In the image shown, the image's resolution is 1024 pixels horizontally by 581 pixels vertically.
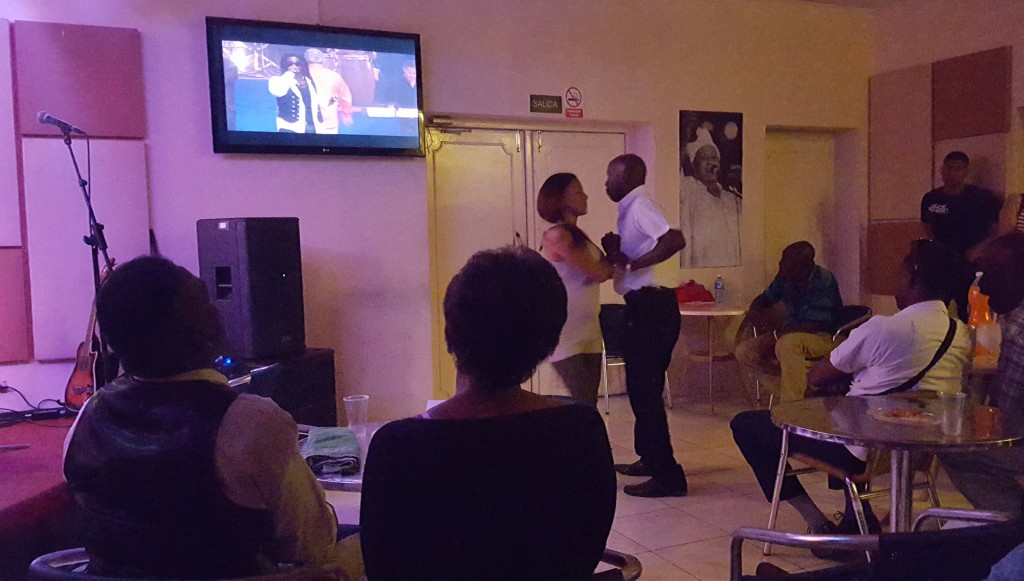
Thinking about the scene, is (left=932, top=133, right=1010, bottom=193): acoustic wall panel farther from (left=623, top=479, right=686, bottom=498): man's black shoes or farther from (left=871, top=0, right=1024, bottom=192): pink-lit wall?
(left=623, top=479, right=686, bottom=498): man's black shoes

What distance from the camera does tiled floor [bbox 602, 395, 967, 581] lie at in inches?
122

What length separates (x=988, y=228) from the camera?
5.70 meters

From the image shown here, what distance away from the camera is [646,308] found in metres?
3.77

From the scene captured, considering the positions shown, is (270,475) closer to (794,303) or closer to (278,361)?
(278,361)

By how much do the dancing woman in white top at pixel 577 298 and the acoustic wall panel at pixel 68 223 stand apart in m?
2.53

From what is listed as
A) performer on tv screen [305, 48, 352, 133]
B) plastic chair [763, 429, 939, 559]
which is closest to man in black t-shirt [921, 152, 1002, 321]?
plastic chair [763, 429, 939, 559]

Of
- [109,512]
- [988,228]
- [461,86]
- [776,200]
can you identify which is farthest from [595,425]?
[776,200]

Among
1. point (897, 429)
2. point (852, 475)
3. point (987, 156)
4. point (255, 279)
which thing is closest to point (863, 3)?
point (987, 156)

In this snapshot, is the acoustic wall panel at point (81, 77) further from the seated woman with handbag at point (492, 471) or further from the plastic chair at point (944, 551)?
the plastic chair at point (944, 551)

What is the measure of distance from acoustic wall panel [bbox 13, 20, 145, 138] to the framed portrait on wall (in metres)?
3.83

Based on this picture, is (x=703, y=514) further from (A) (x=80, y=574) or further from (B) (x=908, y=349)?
(A) (x=80, y=574)

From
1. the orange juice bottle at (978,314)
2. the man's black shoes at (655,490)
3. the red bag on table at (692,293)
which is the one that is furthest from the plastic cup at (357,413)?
the red bag on table at (692,293)

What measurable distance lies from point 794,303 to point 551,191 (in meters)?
2.65

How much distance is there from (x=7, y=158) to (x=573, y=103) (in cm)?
354
